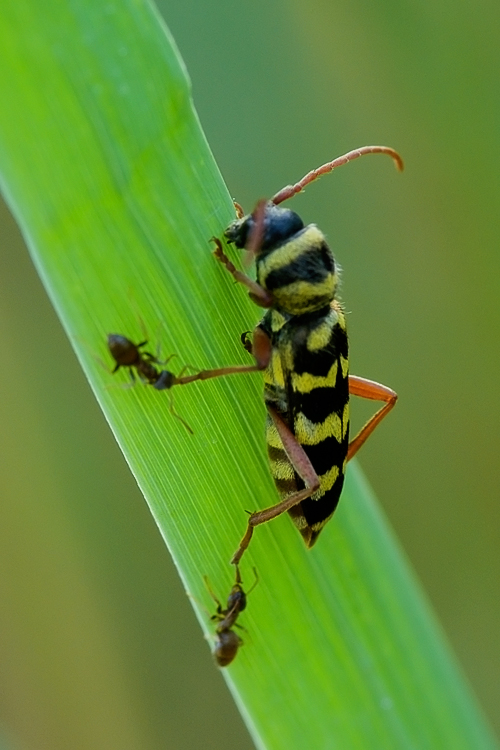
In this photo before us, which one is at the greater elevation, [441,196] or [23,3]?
[23,3]

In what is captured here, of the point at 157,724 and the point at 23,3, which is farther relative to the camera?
the point at 157,724

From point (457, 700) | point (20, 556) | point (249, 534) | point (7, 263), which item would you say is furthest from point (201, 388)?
point (20, 556)

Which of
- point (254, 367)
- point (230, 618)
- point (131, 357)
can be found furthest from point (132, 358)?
point (230, 618)

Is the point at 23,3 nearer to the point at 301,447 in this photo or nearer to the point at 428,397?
the point at 301,447

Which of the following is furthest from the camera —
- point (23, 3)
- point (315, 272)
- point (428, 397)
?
point (428, 397)

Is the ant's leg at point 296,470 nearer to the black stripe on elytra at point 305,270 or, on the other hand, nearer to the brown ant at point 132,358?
the black stripe on elytra at point 305,270

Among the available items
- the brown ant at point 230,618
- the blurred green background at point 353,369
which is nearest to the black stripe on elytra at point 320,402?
the brown ant at point 230,618

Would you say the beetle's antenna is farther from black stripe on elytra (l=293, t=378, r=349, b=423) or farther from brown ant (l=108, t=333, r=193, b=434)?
brown ant (l=108, t=333, r=193, b=434)
